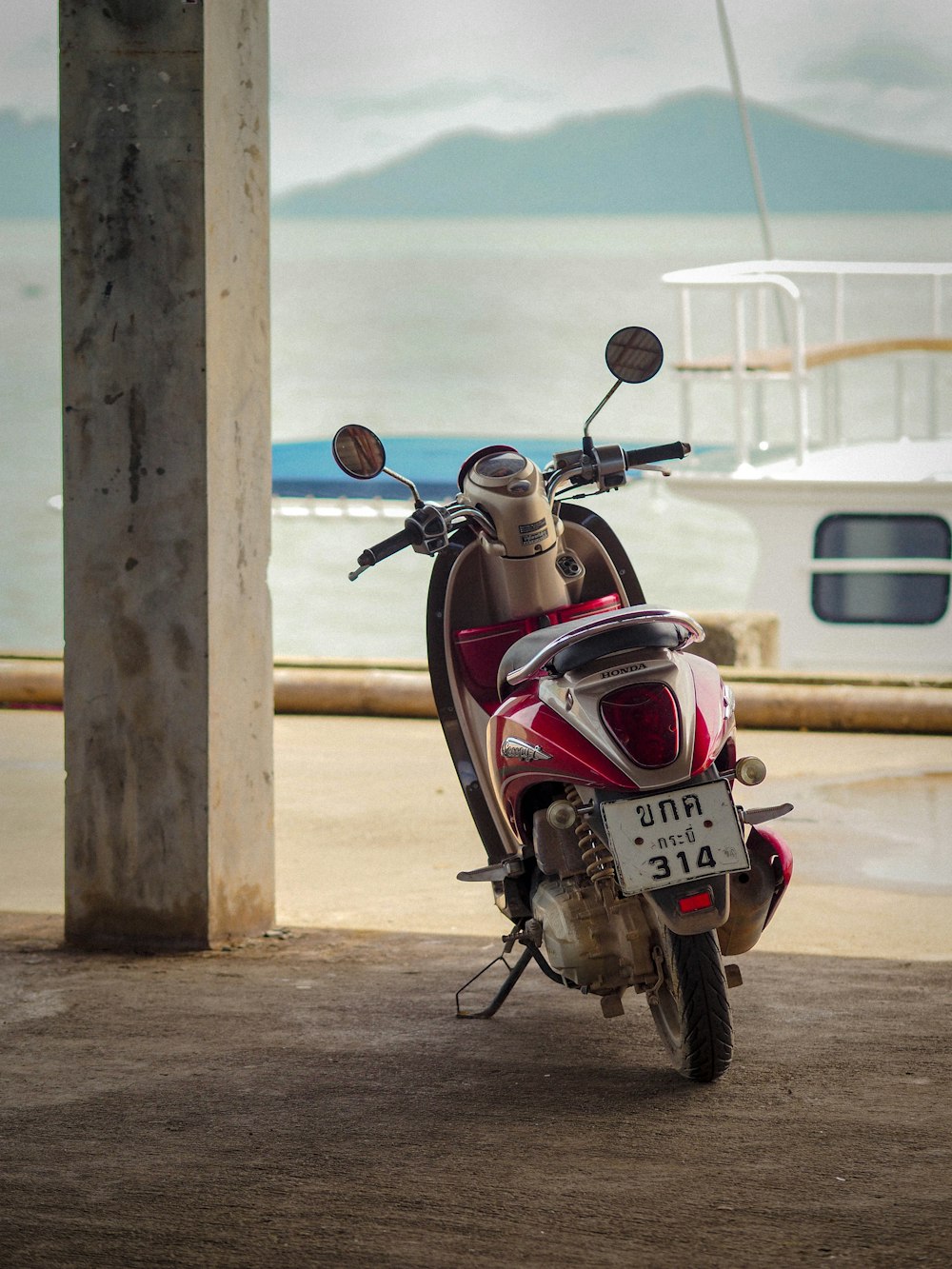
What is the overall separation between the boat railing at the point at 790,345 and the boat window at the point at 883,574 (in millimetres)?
1038

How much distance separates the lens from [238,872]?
529cm

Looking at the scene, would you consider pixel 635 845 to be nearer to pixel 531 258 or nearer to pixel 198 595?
A: pixel 198 595

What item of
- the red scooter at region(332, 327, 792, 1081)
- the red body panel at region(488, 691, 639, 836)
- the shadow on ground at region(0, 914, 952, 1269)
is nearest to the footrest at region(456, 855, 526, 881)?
the red scooter at region(332, 327, 792, 1081)

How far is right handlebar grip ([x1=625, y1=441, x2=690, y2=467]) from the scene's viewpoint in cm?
472

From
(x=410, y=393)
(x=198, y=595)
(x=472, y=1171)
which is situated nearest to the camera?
(x=472, y=1171)

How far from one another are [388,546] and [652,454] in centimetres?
74

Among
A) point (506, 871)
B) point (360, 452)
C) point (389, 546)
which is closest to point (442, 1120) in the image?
point (506, 871)

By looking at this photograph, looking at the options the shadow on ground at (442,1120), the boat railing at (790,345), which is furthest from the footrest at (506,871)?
the boat railing at (790,345)

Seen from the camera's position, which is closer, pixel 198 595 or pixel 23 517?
pixel 198 595

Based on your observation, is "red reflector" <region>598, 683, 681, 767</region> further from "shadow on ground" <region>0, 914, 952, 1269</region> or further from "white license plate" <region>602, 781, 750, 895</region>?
"shadow on ground" <region>0, 914, 952, 1269</region>

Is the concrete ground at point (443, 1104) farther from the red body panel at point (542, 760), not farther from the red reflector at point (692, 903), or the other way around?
the red body panel at point (542, 760)

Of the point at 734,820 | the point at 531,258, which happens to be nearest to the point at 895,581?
the point at 734,820

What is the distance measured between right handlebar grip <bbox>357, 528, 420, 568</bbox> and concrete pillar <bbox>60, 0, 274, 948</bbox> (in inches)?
28.9

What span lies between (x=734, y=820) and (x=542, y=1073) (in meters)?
0.78
